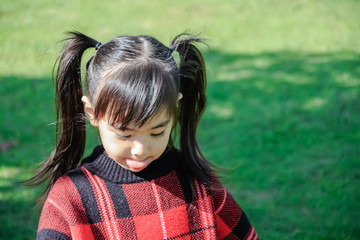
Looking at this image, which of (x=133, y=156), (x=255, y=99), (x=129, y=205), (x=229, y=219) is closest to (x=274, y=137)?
(x=255, y=99)

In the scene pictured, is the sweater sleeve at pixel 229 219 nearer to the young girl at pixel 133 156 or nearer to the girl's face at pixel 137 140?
the young girl at pixel 133 156

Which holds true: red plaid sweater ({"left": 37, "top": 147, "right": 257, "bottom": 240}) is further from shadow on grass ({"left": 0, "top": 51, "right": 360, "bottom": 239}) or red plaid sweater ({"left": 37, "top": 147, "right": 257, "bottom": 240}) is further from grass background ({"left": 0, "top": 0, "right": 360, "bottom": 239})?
shadow on grass ({"left": 0, "top": 51, "right": 360, "bottom": 239})

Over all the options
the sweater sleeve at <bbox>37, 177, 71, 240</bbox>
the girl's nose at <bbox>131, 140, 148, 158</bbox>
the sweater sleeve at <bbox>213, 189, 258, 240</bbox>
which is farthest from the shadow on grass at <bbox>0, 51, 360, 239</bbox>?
the girl's nose at <bbox>131, 140, 148, 158</bbox>

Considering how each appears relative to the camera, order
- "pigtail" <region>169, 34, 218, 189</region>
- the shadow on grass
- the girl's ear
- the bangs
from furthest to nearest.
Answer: the shadow on grass → "pigtail" <region>169, 34, 218, 189</region> → the girl's ear → the bangs

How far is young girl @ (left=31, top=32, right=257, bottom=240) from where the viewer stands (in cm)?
153

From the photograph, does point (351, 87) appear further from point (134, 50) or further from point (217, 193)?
point (134, 50)

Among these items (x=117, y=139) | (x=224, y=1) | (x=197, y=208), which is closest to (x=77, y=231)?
(x=117, y=139)

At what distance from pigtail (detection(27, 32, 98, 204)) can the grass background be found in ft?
0.56

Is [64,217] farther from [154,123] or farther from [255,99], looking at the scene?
A: [255,99]

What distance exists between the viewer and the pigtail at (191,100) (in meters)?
1.82

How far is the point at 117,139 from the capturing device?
60.8 inches

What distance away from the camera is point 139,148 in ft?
5.03

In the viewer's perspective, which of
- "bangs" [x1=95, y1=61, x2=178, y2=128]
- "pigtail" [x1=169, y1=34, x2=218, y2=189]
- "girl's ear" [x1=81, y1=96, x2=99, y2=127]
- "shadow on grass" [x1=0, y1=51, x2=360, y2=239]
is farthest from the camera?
"shadow on grass" [x1=0, y1=51, x2=360, y2=239]

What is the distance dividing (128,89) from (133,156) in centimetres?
23
